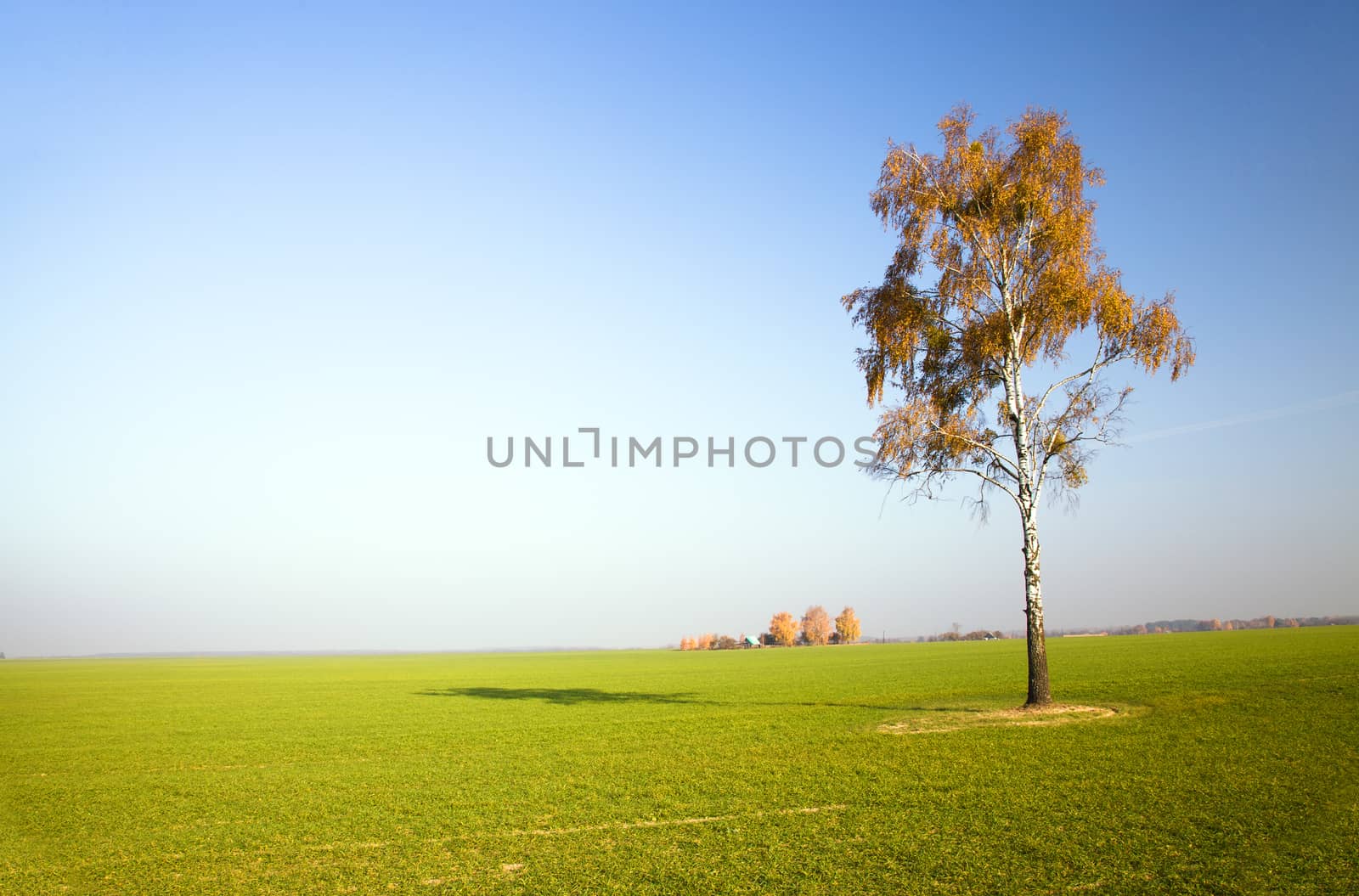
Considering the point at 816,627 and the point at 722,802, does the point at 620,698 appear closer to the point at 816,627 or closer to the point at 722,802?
the point at 722,802

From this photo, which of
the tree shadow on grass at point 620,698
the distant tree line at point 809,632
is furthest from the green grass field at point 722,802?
the distant tree line at point 809,632

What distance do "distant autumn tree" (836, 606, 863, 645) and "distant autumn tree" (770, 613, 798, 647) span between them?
10275mm

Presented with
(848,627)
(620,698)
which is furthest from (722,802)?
(848,627)

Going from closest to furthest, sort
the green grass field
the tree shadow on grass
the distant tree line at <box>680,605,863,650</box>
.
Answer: the green grass field → the tree shadow on grass → the distant tree line at <box>680,605,863,650</box>

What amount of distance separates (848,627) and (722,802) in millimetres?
164161

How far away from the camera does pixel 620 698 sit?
31328mm

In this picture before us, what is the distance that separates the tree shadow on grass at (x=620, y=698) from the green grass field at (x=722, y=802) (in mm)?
468

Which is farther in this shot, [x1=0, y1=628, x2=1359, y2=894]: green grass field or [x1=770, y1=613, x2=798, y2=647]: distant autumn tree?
[x1=770, y1=613, x2=798, y2=647]: distant autumn tree

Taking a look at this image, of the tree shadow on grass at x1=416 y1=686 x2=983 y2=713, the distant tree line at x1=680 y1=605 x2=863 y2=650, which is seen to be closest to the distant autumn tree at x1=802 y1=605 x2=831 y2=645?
the distant tree line at x1=680 y1=605 x2=863 y2=650

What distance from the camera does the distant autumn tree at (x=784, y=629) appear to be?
17312 cm

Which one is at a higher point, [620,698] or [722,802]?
[722,802]

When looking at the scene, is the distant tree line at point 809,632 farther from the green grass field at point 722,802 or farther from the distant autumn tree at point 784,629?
the green grass field at point 722,802

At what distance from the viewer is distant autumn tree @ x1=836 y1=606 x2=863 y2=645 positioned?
168875 millimetres

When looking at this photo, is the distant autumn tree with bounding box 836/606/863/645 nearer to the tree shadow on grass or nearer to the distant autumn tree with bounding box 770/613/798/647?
the distant autumn tree with bounding box 770/613/798/647
